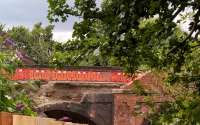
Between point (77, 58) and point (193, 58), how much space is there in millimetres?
1859

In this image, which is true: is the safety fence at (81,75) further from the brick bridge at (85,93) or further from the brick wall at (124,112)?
the brick wall at (124,112)

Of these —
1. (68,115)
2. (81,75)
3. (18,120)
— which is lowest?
(68,115)

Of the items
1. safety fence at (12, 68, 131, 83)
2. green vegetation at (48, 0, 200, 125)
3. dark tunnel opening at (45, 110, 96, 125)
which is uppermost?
green vegetation at (48, 0, 200, 125)

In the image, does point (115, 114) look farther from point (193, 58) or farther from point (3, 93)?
point (3, 93)

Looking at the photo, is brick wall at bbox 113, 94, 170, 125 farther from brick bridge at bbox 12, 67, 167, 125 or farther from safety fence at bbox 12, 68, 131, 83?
safety fence at bbox 12, 68, 131, 83

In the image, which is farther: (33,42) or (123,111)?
(33,42)

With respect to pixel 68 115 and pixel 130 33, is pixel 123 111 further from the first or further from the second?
pixel 130 33

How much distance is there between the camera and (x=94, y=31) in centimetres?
665

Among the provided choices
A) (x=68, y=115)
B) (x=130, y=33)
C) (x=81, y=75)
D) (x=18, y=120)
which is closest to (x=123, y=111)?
(x=68, y=115)

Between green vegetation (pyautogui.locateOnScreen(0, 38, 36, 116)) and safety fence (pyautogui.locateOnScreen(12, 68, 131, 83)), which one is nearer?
green vegetation (pyautogui.locateOnScreen(0, 38, 36, 116))

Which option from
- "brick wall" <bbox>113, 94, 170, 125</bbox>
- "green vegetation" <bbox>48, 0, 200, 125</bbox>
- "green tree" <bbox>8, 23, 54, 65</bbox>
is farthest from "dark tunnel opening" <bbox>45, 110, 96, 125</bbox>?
"green vegetation" <bbox>48, 0, 200, 125</bbox>

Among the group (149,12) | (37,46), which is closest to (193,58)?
(149,12)

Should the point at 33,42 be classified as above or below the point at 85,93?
above

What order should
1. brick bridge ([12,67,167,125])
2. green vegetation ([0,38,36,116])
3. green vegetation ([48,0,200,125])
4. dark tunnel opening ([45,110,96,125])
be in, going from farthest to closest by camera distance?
dark tunnel opening ([45,110,96,125]) → brick bridge ([12,67,167,125]) → green vegetation ([48,0,200,125]) → green vegetation ([0,38,36,116])
